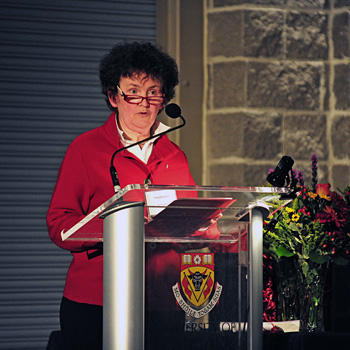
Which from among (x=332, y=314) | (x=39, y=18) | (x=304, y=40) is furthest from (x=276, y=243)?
(x=39, y=18)

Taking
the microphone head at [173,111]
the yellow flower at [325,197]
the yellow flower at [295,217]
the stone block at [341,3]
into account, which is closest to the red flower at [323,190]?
the yellow flower at [325,197]

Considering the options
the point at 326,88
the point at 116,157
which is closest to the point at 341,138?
the point at 326,88

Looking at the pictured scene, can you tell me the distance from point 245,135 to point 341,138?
2.33ft

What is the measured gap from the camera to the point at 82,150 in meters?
2.56

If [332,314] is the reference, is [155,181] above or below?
above

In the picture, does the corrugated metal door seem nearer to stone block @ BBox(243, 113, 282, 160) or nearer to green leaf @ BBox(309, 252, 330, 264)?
stone block @ BBox(243, 113, 282, 160)

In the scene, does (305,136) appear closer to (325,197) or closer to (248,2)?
(248,2)

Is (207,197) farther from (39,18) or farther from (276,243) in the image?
(39,18)

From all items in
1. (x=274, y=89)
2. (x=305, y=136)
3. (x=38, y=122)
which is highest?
(x=274, y=89)

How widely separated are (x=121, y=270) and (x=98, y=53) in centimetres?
327

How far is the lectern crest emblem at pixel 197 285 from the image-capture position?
151cm

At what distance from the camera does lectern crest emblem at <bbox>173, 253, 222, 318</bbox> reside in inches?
59.4

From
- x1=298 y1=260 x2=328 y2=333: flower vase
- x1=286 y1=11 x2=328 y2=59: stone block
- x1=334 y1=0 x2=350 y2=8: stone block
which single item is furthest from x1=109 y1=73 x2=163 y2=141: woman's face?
x1=334 y1=0 x2=350 y2=8: stone block

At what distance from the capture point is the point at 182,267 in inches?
59.7
